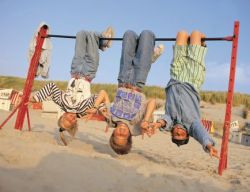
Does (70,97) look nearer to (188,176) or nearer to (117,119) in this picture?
(117,119)

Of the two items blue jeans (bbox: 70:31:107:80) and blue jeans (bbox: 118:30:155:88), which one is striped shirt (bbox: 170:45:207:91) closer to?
blue jeans (bbox: 118:30:155:88)

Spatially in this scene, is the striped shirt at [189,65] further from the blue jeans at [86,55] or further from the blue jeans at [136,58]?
the blue jeans at [86,55]

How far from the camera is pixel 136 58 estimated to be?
5043mm

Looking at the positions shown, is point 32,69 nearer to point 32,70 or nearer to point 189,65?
point 32,70

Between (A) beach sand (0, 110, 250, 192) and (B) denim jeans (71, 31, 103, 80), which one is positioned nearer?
(A) beach sand (0, 110, 250, 192)

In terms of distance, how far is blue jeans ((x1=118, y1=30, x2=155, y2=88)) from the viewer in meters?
4.91

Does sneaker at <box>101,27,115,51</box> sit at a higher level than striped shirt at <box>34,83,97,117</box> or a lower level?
higher

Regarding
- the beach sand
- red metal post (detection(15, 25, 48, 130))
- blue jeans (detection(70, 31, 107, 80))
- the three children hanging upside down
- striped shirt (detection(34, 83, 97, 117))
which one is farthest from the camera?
red metal post (detection(15, 25, 48, 130))

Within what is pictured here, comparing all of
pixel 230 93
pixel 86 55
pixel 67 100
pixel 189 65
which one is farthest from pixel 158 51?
pixel 67 100

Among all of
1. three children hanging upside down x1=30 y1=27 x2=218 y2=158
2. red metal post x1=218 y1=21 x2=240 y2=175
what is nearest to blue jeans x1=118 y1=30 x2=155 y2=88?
three children hanging upside down x1=30 y1=27 x2=218 y2=158

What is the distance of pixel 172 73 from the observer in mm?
4992

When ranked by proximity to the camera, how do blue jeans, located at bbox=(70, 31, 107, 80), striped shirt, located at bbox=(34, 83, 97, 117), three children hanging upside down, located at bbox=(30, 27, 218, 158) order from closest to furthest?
three children hanging upside down, located at bbox=(30, 27, 218, 158)
striped shirt, located at bbox=(34, 83, 97, 117)
blue jeans, located at bbox=(70, 31, 107, 80)

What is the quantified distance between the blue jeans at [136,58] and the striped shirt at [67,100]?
574mm

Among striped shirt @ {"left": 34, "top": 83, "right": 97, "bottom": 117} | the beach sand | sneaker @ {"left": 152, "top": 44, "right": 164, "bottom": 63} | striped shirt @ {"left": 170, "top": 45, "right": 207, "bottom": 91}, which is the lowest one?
the beach sand
